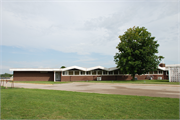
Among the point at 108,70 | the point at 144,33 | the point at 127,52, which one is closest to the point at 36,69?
the point at 108,70

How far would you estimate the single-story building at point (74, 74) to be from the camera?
126 ft

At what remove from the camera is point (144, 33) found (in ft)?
109

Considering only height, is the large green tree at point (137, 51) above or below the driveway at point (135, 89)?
above

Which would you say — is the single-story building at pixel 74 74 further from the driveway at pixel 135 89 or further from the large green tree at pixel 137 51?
the driveway at pixel 135 89

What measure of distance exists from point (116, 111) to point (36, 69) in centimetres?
3488

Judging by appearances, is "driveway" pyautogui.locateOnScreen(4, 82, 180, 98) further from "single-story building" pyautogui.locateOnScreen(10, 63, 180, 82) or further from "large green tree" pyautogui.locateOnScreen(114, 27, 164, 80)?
"single-story building" pyautogui.locateOnScreen(10, 63, 180, 82)

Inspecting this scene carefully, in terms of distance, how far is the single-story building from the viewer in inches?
1516

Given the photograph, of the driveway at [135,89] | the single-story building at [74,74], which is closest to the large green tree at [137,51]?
the single-story building at [74,74]

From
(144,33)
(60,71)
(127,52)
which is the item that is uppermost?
(144,33)

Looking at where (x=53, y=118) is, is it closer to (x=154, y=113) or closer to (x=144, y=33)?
(x=154, y=113)

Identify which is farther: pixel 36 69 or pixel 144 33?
pixel 36 69

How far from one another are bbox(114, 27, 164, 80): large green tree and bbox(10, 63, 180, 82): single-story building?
6.60 meters

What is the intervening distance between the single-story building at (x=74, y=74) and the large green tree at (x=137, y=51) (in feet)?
21.7

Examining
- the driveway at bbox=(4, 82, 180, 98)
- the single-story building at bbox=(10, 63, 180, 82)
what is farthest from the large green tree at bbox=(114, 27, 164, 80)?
the driveway at bbox=(4, 82, 180, 98)
